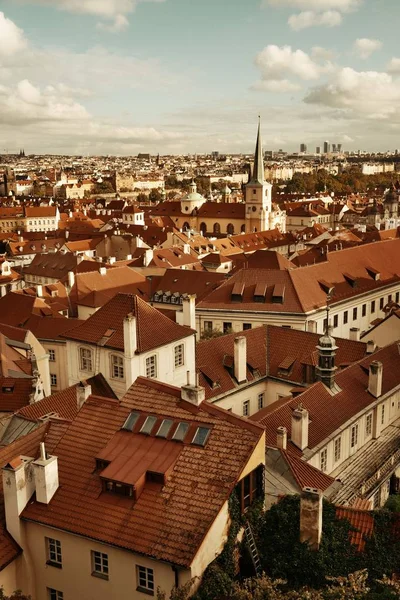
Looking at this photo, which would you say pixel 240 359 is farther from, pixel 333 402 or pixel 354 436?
pixel 354 436

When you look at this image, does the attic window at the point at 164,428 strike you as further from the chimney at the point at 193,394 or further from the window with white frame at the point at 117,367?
the window with white frame at the point at 117,367

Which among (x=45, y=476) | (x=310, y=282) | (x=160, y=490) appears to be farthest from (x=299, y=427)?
(x=310, y=282)

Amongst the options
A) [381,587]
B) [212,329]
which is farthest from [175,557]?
[212,329]

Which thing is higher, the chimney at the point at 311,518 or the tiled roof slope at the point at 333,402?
the chimney at the point at 311,518

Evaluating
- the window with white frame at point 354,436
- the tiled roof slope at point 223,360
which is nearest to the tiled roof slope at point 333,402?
the window with white frame at point 354,436

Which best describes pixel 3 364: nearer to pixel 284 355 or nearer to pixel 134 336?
pixel 134 336

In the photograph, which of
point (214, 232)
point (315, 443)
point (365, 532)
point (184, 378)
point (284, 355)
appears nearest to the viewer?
point (365, 532)
